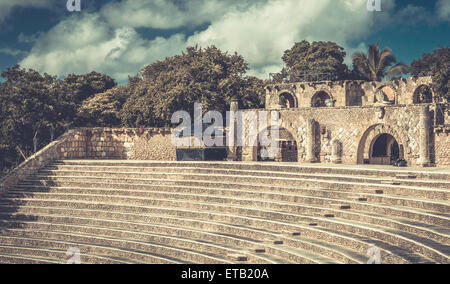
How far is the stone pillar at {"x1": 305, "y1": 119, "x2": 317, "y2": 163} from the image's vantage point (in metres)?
33.1

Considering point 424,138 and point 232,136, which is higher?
point 232,136

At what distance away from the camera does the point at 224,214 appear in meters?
24.0

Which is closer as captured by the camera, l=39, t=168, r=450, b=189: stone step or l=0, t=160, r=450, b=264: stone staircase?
l=0, t=160, r=450, b=264: stone staircase

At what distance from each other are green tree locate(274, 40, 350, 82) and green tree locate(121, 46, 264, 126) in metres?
8.78

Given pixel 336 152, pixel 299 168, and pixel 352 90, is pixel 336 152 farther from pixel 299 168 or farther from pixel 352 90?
pixel 352 90

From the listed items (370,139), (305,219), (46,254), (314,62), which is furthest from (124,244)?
(314,62)

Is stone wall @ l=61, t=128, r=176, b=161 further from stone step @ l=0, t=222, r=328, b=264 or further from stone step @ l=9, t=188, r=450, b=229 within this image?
stone step @ l=0, t=222, r=328, b=264

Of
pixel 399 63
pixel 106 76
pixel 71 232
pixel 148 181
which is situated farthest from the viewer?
pixel 106 76

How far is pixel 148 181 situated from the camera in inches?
1177

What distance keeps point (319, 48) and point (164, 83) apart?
69.0 feet

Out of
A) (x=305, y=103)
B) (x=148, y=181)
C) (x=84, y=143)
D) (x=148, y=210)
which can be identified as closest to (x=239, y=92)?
(x=305, y=103)

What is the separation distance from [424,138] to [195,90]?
1745 cm

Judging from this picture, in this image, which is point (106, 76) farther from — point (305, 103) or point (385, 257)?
point (385, 257)

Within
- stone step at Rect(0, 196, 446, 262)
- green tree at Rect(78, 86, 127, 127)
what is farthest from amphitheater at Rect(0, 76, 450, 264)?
green tree at Rect(78, 86, 127, 127)
